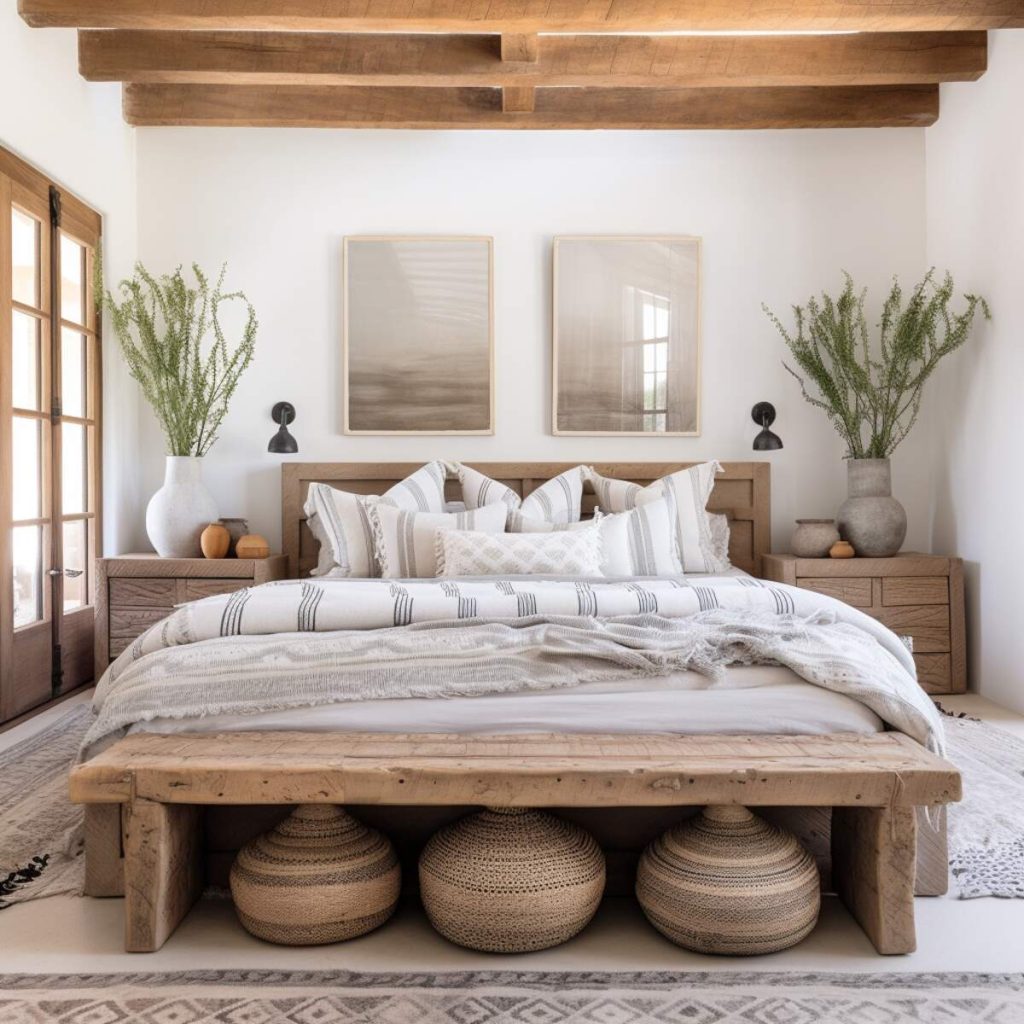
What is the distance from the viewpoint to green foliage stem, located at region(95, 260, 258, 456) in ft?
13.8

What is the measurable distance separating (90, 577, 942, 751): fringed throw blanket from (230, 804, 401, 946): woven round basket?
0.89 ft

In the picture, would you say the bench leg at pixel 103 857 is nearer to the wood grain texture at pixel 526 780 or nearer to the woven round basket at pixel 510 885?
the wood grain texture at pixel 526 780

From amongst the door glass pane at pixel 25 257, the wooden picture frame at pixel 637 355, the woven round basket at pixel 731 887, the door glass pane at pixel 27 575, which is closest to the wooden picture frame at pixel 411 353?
the wooden picture frame at pixel 637 355

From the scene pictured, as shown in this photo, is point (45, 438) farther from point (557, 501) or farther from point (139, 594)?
point (557, 501)

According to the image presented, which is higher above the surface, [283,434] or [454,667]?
[283,434]

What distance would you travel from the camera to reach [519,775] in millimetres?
1747

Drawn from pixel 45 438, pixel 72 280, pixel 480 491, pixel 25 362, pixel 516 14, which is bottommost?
pixel 480 491

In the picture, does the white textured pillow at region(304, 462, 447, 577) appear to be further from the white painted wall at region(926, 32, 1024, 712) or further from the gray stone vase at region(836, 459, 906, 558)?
the white painted wall at region(926, 32, 1024, 712)

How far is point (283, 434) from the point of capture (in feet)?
14.4

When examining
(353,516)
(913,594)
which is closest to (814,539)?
(913,594)

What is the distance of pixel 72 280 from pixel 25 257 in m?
0.41

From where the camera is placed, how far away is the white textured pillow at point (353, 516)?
3732 mm

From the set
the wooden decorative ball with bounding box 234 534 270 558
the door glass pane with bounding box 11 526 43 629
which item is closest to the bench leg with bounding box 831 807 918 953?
the wooden decorative ball with bounding box 234 534 270 558

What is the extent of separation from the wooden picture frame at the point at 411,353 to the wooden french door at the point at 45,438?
3.82ft
